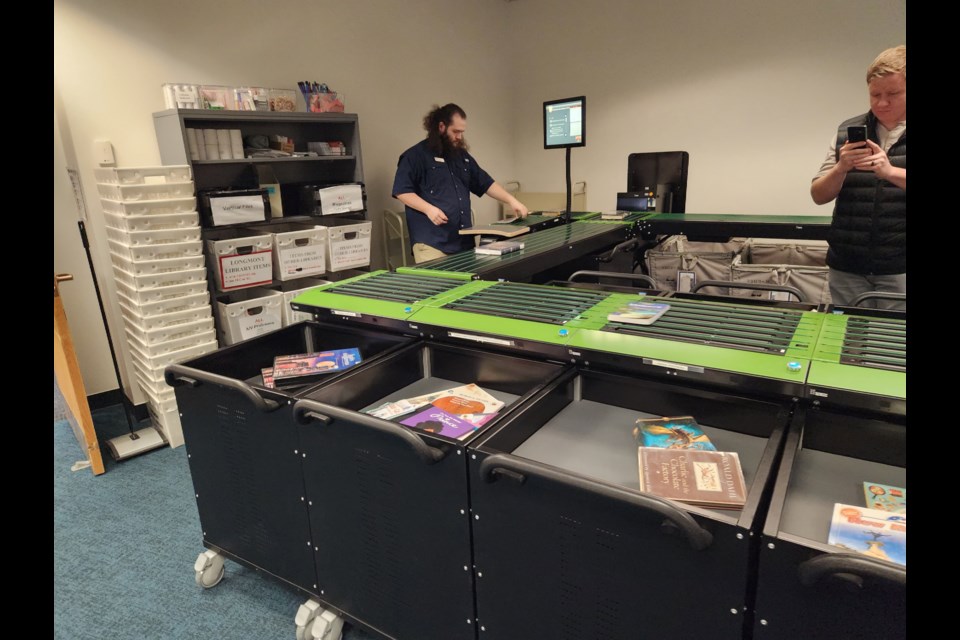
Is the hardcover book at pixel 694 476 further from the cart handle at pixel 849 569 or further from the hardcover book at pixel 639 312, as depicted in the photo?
the hardcover book at pixel 639 312

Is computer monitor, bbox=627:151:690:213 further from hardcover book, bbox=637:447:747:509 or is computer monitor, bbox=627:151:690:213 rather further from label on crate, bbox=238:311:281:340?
hardcover book, bbox=637:447:747:509

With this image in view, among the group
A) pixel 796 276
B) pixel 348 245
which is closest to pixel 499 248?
pixel 348 245

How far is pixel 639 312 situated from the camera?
5.48ft

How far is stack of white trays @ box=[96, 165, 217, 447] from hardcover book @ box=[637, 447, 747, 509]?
2515 mm

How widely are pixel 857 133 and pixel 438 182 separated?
245cm

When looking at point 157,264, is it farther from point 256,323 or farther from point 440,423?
point 440,423

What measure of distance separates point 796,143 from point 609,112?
1.84 meters

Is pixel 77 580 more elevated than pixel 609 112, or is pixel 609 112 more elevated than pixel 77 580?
pixel 609 112

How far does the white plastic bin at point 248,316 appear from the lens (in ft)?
10.8

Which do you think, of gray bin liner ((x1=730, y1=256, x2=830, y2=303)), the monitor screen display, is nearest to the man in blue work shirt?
the monitor screen display

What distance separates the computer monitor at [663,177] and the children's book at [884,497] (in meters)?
3.38
